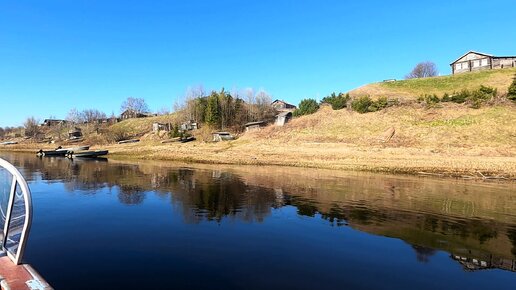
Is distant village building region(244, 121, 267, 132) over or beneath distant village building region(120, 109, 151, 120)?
beneath

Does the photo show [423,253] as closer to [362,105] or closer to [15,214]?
[15,214]

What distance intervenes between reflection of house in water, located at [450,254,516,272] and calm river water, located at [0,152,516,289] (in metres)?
0.07

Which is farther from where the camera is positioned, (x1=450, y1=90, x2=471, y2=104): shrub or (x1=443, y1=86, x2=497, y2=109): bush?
(x1=450, y1=90, x2=471, y2=104): shrub

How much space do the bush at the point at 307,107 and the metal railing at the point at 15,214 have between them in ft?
210

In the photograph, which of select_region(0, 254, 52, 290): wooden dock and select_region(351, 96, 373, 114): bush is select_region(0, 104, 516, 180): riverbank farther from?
select_region(0, 254, 52, 290): wooden dock

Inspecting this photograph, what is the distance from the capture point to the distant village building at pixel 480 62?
275ft

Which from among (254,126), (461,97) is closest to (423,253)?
(461,97)

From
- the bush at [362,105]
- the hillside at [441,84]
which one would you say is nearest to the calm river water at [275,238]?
the bush at [362,105]

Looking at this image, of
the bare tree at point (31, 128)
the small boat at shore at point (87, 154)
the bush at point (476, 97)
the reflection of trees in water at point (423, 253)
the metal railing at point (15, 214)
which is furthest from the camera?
the bare tree at point (31, 128)

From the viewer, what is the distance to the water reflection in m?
12.9

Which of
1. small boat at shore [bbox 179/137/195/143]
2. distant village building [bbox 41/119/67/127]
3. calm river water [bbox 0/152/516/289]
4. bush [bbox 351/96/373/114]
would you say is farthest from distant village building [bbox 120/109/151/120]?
calm river water [bbox 0/152/516/289]

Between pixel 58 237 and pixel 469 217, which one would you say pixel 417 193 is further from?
pixel 58 237

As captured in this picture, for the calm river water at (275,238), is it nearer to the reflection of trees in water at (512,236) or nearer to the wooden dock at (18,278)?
the reflection of trees in water at (512,236)

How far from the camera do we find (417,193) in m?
22.8
